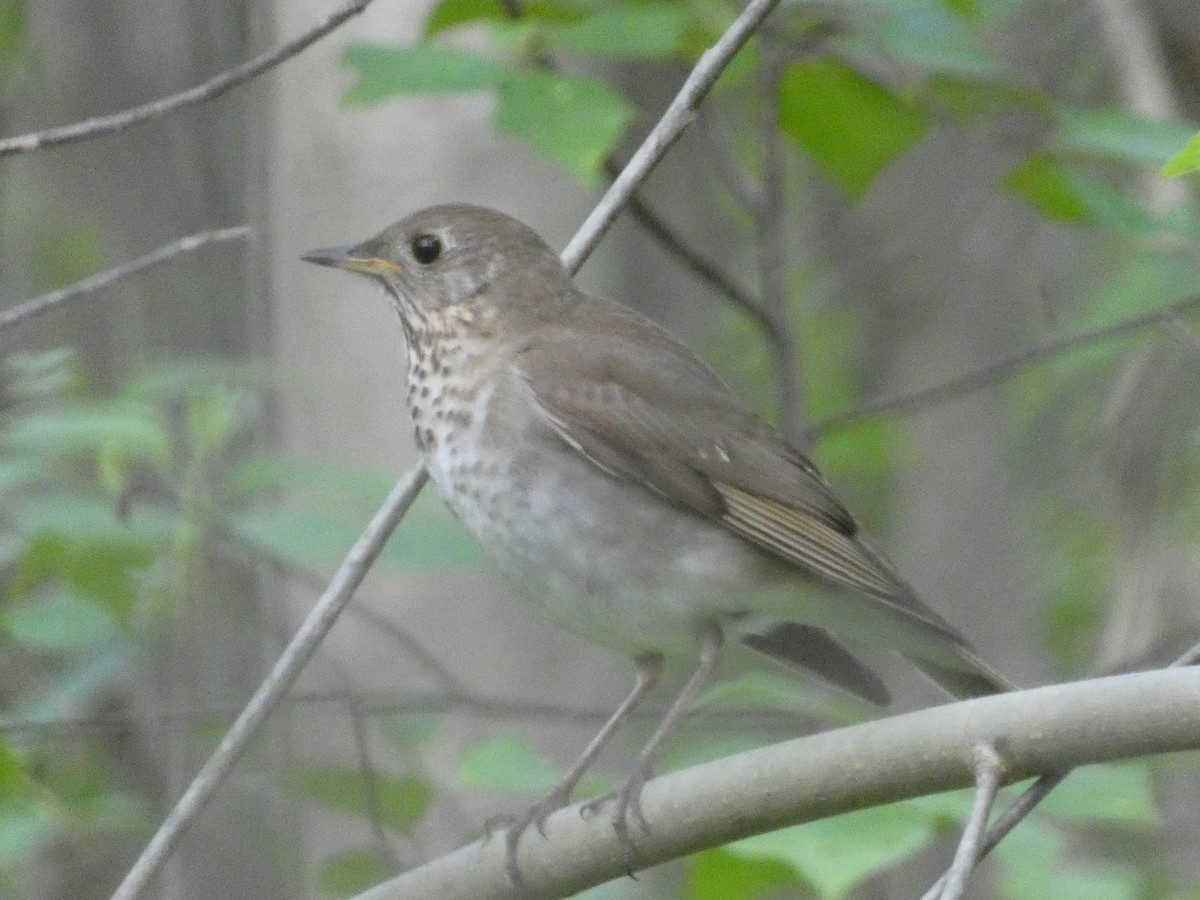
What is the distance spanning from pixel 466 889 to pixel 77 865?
3.33 meters

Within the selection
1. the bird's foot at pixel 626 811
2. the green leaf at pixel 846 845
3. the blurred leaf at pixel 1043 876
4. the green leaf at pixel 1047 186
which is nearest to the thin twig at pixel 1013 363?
the green leaf at pixel 1047 186

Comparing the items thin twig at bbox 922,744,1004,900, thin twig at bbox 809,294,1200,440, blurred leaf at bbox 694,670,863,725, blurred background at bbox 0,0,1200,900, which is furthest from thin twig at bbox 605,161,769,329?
thin twig at bbox 922,744,1004,900

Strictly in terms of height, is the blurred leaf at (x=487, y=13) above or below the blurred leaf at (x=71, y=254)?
below

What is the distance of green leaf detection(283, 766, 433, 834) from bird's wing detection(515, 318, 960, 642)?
1064mm

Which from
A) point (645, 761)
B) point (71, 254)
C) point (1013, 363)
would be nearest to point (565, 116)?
point (1013, 363)

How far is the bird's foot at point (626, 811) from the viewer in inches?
A: 115

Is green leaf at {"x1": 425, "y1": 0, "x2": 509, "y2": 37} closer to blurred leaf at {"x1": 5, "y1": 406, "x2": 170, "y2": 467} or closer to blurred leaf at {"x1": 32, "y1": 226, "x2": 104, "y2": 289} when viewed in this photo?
blurred leaf at {"x1": 5, "y1": 406, "x2": 170, "y2": 467}

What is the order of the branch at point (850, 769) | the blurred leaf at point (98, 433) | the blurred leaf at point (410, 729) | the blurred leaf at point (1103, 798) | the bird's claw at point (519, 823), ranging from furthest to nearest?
the blurred leaf at point (410, 729), the blurred leaf at point (98, 433), the blurred leaf at point (1103, 798), the bird's claw at point (519, 823), the branch at point (850, 769)

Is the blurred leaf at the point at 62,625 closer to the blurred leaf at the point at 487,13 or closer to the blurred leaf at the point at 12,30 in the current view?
the blurred leaf at the point at 487,13

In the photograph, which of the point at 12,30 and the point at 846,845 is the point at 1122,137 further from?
the point at 12,30

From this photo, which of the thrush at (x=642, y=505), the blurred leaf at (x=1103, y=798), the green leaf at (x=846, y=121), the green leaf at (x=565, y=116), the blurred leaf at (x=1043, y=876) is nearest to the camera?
the blurred leaf at (x=1103, y=798)

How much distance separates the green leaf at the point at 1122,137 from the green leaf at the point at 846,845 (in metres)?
1.51

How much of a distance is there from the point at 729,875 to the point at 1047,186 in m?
1.82

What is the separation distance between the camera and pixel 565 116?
4.08 meters
